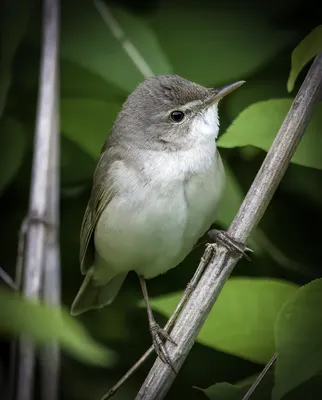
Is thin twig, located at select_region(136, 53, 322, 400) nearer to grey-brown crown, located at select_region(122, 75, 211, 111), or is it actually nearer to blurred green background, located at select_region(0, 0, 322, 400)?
blurred green background, located at select_region(0, 0, 322, 400)

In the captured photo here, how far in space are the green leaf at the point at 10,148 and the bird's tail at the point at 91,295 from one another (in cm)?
22

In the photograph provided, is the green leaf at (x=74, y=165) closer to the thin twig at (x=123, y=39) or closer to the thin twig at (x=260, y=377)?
the thin twig at (x=123, y=39)

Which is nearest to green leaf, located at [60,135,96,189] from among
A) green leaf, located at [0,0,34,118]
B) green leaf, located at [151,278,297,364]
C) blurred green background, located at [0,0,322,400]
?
blurred green background, located at [0,0,322,400]

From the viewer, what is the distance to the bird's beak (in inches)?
28.1

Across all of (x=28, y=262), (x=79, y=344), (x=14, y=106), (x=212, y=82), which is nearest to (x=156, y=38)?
(x=212, y=82)

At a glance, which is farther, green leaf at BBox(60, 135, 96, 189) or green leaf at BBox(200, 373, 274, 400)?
green leaf at BBox(60, 135, 96, 189)

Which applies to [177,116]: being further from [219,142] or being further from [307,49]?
[307,49]

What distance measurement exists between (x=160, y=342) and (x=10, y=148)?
304 mm

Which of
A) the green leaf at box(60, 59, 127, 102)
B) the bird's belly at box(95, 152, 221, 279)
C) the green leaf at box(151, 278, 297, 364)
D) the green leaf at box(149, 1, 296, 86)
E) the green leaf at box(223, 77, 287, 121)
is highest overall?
the green leaf at box(149, 1, 296, 86)

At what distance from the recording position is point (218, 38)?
28.6 inches

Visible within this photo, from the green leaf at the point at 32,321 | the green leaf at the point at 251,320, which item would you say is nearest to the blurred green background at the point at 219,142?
the green leaf at the point at 251,320

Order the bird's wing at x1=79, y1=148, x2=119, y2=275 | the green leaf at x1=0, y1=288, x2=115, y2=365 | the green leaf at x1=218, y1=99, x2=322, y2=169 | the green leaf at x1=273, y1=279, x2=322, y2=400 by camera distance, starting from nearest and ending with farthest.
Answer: the green leaf at x1=0, y1=288, x2=115, y2=365 < the green leaf at x1=273, y1=279, x2=322, y2=400 < the green leaf at x1=218, y1=99, x2=322, y2=169 < the bird's wing at x1=79, y1=148, x2=119, y2=275

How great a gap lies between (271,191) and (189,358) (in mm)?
239

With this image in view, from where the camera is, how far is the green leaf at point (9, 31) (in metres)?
0.72
